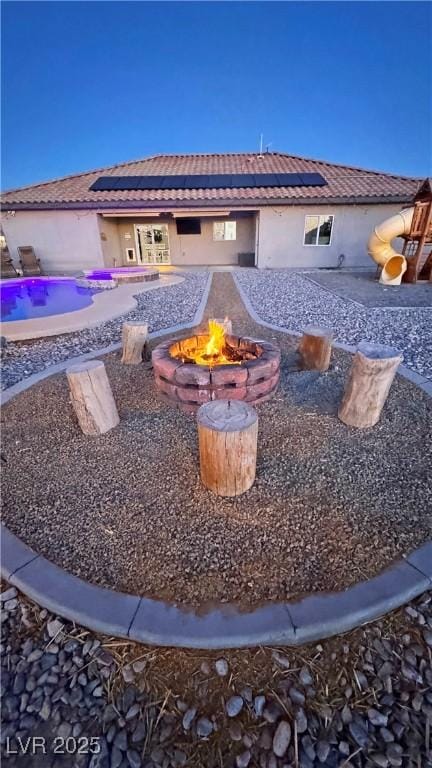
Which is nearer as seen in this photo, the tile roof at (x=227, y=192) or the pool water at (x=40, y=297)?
the pool water at (x=40, y=297)

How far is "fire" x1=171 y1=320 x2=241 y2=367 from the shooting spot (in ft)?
12.0

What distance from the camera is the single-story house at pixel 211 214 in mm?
13148

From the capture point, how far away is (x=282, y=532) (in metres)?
1.93

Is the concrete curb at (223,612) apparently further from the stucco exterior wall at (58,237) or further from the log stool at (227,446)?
the stucco exterior wall at (58,237)

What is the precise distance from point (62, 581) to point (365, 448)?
231cm

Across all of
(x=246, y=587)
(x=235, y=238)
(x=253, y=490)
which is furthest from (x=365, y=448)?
(x=235, y=238)

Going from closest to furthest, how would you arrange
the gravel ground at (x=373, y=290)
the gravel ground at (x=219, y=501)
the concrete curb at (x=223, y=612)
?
the concrete curb at (x=223, y=612), the gravel ground at (x=219, y=501), the gravel ground at (x=373, y=290)

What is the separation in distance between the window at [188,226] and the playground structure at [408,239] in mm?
8517

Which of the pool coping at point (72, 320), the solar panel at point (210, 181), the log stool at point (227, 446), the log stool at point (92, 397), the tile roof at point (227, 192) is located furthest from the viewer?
the solar panel at point (210, 181)

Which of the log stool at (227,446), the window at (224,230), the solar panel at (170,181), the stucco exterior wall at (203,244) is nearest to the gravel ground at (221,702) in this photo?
the log stool at (227,446)

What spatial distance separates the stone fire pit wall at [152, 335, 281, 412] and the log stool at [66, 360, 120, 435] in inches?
23.5

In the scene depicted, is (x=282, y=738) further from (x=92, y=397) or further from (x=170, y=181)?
(x=170, y=181)

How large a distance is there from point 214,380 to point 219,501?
1.16 meters

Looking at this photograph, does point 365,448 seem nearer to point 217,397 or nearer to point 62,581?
point 217,397
